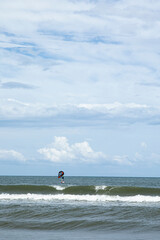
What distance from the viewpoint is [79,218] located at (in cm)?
1908

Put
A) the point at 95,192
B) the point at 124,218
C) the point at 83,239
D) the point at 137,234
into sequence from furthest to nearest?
the point at 95,192, the point at 124,218, the point at 137,234, the point at 83,239

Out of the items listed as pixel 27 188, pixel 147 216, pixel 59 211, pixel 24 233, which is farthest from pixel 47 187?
pixel 24 233

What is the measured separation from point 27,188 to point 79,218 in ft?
76.1

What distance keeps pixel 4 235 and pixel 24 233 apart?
965mm

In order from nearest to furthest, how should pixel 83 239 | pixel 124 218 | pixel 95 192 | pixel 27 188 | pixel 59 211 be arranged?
pixel 83 239, pixel 124 218, pixel 59 211, pixel 95 192, pixel 27 188

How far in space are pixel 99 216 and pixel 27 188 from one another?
23109mm

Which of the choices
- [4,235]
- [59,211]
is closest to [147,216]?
[59,211]

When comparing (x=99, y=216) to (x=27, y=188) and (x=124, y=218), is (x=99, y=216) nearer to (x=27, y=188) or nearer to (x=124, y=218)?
(x=124, y=218)

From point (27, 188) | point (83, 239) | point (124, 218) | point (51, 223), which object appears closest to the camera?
point (83, 239)

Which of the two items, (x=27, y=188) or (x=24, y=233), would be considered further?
(x=27, y=188)

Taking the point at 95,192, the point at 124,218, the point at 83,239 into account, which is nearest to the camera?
the point at 83,239

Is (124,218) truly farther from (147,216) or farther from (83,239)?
(83,239)

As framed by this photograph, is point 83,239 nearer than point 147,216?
Yes

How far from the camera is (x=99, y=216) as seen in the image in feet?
64.1
